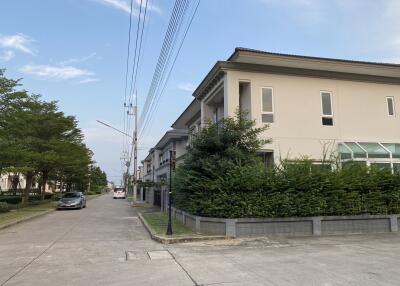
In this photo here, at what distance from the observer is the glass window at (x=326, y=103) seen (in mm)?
20531

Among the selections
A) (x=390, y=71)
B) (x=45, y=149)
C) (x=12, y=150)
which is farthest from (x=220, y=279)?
(x=45, y=149)

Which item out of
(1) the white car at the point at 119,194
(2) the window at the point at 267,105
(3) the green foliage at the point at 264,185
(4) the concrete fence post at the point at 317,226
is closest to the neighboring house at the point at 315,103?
(2) the window at the point at 267,105

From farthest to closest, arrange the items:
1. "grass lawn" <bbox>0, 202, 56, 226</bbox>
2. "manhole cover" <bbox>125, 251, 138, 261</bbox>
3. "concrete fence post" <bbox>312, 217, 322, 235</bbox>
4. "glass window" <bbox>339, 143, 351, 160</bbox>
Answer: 1. "grass lawn" <bbox>0, 202, 56, 226</bbox>
2. "glass window" <bbox>339, 143, 351, 160</bbox>
3. "concrete fence post" <bbox>312, 217, 322, 235</bbox>
4. "manhole cover" <bbox>125, 251, 138, 261</bbox>

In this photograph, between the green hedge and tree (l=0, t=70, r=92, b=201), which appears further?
tree (l=0, t=70, r=92, b=201)

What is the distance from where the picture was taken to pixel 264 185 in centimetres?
1427

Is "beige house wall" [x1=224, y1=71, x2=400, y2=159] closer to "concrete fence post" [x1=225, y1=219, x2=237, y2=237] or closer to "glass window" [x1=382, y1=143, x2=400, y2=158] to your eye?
Answer: "glass window" [x1=382, y1=143, x2=400, y2=158]

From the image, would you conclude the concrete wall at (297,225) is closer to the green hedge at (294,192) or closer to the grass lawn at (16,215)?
the green hedge at (294,192)

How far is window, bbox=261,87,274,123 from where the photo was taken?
64.2 ft

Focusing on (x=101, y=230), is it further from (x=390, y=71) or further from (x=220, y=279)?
(x=390, y=71)

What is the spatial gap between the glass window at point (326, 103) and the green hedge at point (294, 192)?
541 centimetres

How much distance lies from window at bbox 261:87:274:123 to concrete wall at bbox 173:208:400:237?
21.7 ft

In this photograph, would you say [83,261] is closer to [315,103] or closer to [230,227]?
[230,227]

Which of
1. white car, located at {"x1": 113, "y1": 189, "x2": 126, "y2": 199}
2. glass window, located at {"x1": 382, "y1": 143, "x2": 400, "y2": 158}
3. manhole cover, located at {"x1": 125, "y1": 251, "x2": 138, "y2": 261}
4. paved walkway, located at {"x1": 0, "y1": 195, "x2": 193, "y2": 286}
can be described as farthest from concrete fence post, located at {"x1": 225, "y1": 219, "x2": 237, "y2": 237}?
white car, located at {"x1": 113, "y1": 189, "x2": 126, "y2": 199}

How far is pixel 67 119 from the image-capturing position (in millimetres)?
36906
